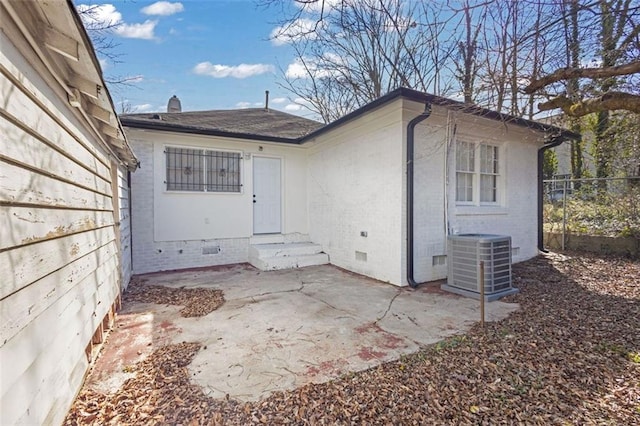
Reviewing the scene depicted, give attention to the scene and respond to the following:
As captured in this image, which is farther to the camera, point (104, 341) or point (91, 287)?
point (104, 341)

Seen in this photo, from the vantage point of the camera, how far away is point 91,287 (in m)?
2.64

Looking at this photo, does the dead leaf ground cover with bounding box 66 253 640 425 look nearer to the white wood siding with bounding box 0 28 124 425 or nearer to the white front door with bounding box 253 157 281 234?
the white wood siding with bounding box 0 28 124 425

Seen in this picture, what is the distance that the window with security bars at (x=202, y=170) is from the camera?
6723 millimetres

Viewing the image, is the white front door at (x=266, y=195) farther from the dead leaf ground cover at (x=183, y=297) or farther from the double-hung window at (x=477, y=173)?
the double-hung window at (x=477, y=173)

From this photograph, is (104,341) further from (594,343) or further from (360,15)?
(360,15)

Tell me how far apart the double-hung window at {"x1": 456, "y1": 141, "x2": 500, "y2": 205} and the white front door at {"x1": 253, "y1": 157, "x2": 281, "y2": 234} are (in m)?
4.25

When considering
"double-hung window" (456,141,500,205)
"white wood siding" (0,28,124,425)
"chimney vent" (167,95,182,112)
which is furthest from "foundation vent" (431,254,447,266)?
"chimney vent" (167,95,182,112)

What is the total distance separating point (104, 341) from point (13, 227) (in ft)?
7.56

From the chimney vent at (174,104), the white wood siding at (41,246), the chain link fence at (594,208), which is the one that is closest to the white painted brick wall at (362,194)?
the white wood siding at (41,246)

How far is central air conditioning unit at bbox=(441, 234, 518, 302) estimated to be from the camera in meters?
4.52

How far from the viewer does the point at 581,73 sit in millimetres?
3965

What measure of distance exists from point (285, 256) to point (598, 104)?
5.90 meters

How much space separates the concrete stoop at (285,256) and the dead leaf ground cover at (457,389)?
368 centimetres

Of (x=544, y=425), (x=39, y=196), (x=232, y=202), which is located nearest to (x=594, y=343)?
(x=544, y=425)
